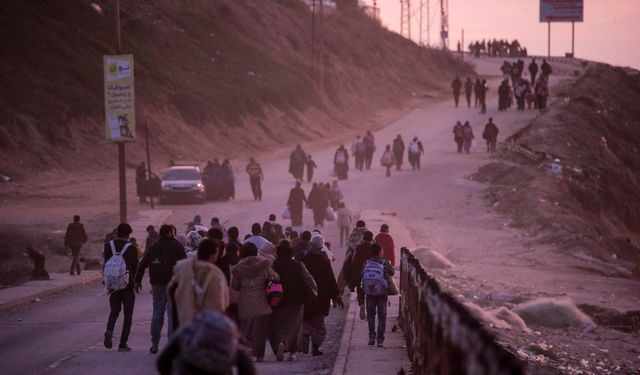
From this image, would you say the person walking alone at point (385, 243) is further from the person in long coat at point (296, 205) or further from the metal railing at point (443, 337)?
the person in long coat at point (296, 205)

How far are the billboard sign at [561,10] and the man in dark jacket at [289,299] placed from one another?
106m

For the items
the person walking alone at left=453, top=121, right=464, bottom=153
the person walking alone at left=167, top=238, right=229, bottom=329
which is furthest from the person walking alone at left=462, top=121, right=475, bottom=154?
the person walking alone at left=167, top=238, right=229, bottom=329

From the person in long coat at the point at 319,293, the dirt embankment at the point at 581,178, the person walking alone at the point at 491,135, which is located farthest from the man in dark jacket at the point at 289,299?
the person walking alone at the point at 491,135

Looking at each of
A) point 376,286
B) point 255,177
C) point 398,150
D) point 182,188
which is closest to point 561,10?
point 398,150

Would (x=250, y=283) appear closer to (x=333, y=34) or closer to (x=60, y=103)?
(x=60, y=103)

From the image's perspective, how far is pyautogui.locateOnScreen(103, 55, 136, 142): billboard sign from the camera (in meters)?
33.8

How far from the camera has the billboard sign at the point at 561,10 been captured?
119 m

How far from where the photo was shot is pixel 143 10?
93.6 meters

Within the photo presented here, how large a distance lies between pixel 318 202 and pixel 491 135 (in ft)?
72.4

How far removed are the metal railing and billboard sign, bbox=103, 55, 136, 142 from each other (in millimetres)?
17184

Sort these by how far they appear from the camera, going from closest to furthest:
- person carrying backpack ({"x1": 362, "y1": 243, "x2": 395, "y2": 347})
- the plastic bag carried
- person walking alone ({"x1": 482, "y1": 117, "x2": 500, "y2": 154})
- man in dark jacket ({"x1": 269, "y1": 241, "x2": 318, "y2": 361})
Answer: man in dark jacket ({"x1": 269, "y1": 241, "x2": 318, "y2": 361})
person carrying backpack ({"x1": 362, "y1": 243, "x2": 395, "y2": 347})
the plastic bag carried
person walking alone ({"x1": 482, "y1": 117, "x2": 500, "y2": 154})

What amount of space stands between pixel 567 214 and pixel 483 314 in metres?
26.0

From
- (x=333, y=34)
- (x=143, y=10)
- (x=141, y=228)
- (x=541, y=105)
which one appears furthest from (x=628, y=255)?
(x=333, y=34)

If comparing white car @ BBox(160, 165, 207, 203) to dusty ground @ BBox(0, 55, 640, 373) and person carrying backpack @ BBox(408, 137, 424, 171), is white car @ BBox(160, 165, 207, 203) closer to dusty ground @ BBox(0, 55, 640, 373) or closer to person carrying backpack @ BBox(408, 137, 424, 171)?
dusty ground @ BBox(0, 55, 640, 373)
